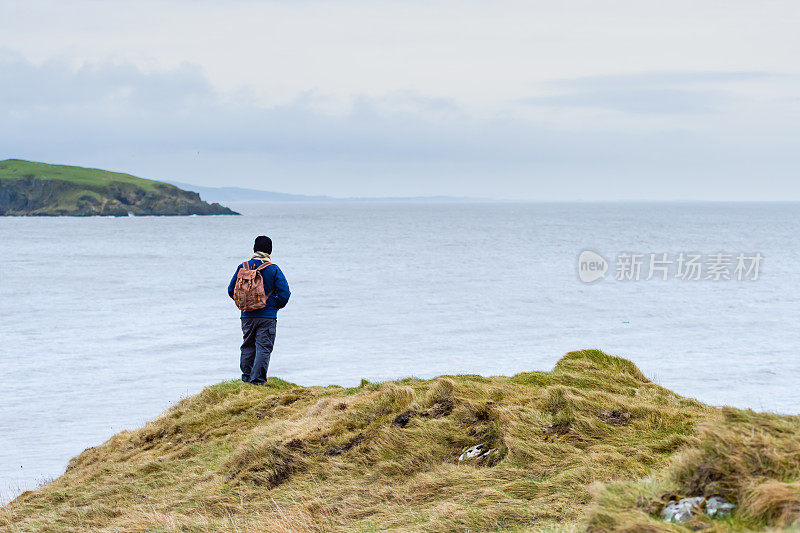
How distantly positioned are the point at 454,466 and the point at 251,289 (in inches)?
256

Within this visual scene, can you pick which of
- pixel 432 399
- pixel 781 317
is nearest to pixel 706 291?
pixel 781 317

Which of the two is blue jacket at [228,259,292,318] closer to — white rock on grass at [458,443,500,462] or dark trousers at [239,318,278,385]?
dark trousers at [239,318,278,385]

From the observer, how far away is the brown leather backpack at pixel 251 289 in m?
12.3

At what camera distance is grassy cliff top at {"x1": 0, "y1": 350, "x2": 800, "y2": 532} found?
4.17 meters

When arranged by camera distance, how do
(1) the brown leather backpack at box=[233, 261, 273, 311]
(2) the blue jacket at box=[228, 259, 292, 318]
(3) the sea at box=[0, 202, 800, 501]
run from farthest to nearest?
1. (3) the sea at box=[0, 202, 800, 501]
2. (2) the blue jacket at box=[228, 259, 292, 318]
3. (1) the brown leather backpack at box=[233, 261, 273, 311]

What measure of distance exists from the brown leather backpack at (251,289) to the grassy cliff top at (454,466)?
2.34m

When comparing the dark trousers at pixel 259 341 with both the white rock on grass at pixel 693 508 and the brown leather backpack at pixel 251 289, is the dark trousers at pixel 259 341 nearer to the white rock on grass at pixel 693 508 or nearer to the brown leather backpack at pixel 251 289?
the brown leather backpack at pixel 251 289

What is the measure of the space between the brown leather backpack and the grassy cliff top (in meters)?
2.34

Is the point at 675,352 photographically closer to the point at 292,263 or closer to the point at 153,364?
the point at 153,364

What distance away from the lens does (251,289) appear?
12.3 meters
